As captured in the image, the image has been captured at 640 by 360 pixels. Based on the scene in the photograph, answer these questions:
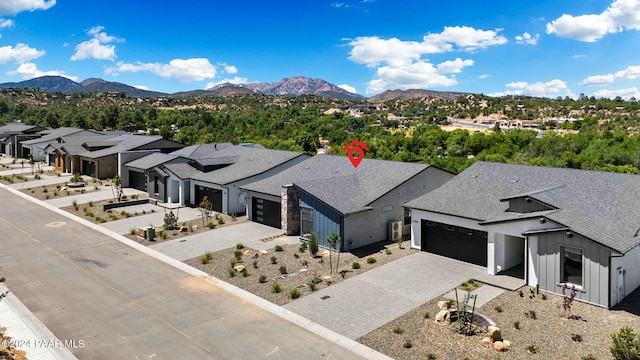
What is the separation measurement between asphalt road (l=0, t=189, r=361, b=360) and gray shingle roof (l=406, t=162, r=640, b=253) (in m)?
10.7

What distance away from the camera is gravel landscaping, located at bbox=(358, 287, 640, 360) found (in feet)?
42.3

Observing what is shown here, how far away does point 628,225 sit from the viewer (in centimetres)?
1717

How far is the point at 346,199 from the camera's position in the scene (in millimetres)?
24766

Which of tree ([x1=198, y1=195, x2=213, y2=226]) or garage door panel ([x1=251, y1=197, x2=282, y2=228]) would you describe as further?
tree ([x1=198, y1=195, x2=213, y2=226])

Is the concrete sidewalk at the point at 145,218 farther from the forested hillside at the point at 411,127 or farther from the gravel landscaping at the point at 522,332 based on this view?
the forested hillside at the point at 411,127

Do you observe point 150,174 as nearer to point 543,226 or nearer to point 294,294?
point 294,294

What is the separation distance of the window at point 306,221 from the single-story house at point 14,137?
206ft

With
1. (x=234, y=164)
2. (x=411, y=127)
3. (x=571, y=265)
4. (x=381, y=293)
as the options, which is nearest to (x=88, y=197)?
(x=234, y=164)

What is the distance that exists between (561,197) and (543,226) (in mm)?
2906

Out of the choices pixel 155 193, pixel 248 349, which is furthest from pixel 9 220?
pixel 248 349

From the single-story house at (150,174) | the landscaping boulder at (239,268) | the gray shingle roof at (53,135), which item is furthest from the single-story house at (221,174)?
the gray shingle roof at (53,135)

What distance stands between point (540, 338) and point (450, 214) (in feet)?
27.6

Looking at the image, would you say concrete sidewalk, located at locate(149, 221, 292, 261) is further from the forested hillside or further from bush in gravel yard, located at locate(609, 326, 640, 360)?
the forested hillside

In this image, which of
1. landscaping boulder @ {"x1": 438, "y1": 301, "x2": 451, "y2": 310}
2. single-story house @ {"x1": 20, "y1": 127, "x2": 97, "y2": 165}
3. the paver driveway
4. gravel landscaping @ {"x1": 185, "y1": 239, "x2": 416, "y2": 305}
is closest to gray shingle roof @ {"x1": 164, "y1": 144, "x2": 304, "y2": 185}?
gravel landscaping @ {"x1": 185, "y1": 239, "x2": 416, "y2": 305}
